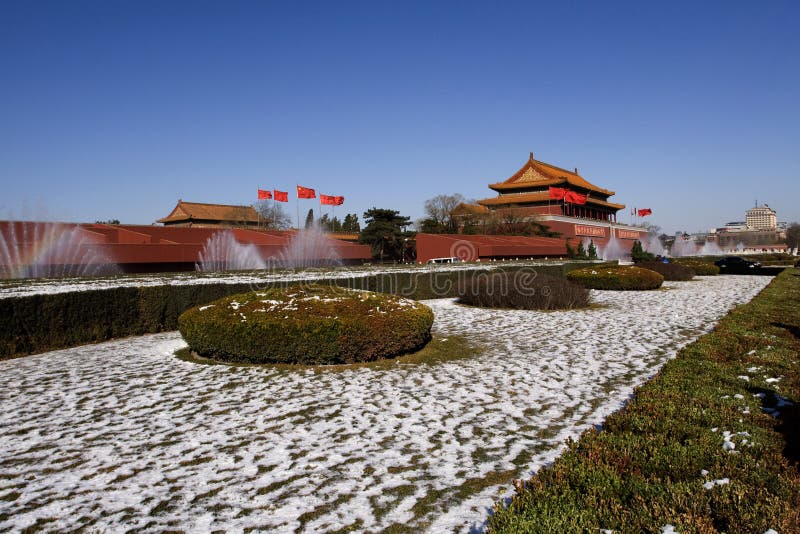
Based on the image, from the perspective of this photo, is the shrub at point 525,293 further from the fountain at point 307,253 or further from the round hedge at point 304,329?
the fountain at point 307,253

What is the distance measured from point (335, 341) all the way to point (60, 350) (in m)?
5.28

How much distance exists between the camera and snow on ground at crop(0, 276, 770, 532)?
10.9 ft

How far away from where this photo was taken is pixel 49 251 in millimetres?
23359

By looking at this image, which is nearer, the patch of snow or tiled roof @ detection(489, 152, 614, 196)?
the patch of snow

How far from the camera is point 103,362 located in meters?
7.70

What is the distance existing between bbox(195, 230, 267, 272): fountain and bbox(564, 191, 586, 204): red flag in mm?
36742

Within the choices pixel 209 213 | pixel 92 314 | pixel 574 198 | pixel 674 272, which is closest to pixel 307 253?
pixel 674 272

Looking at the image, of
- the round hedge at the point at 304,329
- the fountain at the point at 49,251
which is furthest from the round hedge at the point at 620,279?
the fountain at the point at 49,251

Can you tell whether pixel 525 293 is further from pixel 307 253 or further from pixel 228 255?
pixel 307 253

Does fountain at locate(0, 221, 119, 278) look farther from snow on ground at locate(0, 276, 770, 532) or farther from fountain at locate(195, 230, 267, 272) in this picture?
snow on ground at locate(0, 276, 770, 532)

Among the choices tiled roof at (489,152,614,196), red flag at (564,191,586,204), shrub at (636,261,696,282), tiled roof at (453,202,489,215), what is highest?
tiled roof at (489,152,614,196)

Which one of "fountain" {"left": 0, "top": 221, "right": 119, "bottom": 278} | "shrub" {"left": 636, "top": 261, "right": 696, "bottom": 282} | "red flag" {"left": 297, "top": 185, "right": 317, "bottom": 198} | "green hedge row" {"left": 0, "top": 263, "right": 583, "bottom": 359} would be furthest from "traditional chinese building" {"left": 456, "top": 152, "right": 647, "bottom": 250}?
"green hedge row" {"left": 0, "top": 263, "right": 583, "bottom": 359}

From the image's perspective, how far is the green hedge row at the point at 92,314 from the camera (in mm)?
8250

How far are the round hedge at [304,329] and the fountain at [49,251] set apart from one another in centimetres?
1809
